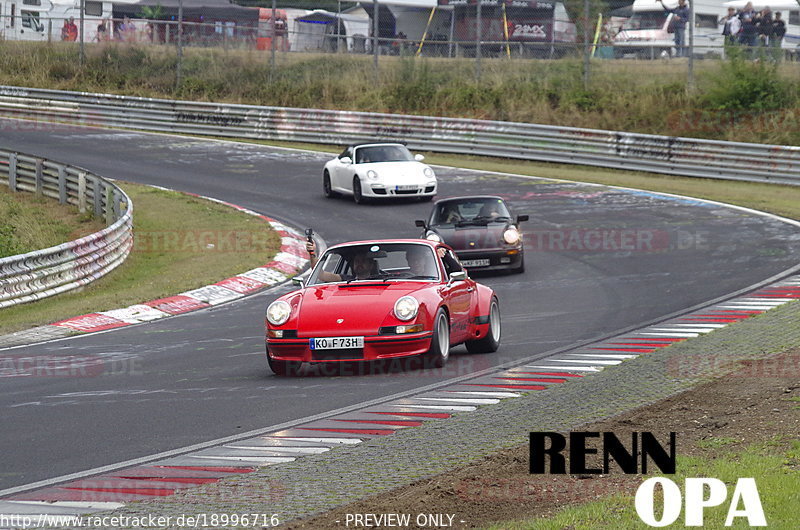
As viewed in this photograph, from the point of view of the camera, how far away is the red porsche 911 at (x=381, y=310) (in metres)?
10.7

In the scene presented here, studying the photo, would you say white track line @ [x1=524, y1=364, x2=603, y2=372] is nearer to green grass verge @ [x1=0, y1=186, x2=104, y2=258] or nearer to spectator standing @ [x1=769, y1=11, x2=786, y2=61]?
green grass verge @ [x1=0, y1=186, x2=104, y2=258]

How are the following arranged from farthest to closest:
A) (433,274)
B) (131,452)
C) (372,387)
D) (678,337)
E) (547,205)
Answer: (547,205)
(678,337)
(433,274)
(372,387)
(131,452)

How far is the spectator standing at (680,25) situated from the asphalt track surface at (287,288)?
7.18 meters

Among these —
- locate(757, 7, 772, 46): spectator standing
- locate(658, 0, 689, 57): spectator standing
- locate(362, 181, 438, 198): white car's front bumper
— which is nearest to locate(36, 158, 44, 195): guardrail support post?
locate(362, 181, 438, 198): white car's front bumper

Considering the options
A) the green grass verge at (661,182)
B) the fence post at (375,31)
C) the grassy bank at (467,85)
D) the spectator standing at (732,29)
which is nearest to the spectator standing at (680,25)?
the grassy bank at (467,85)

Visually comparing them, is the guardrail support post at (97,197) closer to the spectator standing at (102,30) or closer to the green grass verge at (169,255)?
the green grass verge at (169,255)

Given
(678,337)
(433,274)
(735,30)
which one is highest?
(735,30)

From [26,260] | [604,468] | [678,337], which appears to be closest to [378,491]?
[604,468]

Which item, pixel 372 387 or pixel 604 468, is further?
pixel 372 387

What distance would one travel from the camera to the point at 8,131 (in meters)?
38.3

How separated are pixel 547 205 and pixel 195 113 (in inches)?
646

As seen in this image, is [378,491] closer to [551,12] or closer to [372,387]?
[372,387]

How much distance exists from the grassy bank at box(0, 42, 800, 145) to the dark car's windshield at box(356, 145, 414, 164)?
9050mm

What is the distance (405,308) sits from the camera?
10711 mm
